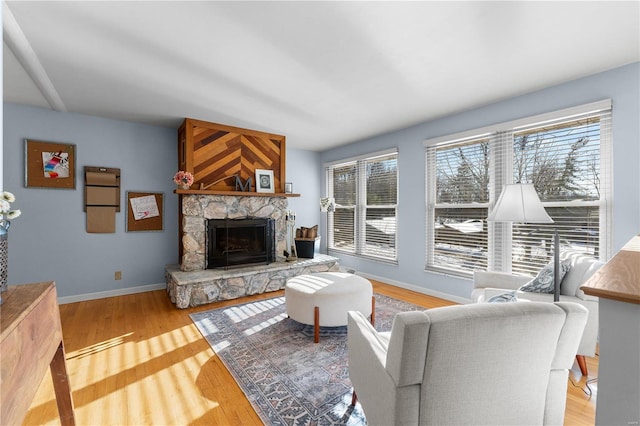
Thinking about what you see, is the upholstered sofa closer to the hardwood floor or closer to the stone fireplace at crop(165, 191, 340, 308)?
the hardwood floor

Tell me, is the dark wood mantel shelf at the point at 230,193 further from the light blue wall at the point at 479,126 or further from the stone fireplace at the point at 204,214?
the light blue wall at the point at 479,126

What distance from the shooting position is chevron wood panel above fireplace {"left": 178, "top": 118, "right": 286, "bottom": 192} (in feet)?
12.8

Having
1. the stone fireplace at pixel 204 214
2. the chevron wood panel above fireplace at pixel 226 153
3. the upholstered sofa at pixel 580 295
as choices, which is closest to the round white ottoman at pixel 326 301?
the upholstered sofa at pixel 580 295

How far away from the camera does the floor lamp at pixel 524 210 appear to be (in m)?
1.98

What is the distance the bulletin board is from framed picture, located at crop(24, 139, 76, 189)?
2.21 ft

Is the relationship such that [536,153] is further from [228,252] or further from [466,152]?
[228,252]

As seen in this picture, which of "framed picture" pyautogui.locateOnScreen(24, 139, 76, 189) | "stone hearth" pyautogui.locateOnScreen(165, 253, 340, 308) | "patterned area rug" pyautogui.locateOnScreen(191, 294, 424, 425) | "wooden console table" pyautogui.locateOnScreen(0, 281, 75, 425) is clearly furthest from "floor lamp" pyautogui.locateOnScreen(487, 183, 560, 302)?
"framed picture" pyautogui.locateOnScreen(24, 139, 76, 189)

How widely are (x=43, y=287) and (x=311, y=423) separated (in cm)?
159

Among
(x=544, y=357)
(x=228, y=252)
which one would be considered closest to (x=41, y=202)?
(x=228, y=252)

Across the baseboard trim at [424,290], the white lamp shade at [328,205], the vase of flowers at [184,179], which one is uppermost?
the vase of flowers at [184,179]

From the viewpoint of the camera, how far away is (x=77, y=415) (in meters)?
1.69

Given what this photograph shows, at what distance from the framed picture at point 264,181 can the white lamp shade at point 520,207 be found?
3.22m

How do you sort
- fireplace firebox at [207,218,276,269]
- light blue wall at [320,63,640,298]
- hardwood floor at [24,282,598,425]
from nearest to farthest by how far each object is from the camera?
1. hardwood floor at [24,282,598,425]
2. light blue wall at [320,63,640,298]
3. fireplace firebox at [207,218,276,269]

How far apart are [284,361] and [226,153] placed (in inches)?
120
